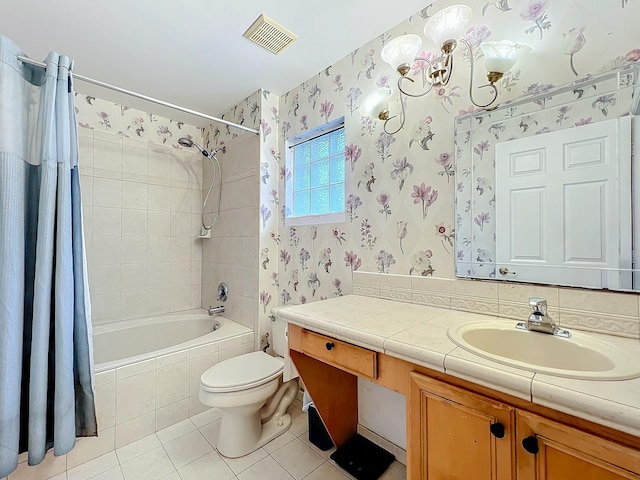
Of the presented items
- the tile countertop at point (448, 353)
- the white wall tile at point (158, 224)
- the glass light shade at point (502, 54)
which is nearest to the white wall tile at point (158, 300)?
the white wall tile at point (158, 224)

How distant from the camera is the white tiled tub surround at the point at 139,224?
7.23 feet

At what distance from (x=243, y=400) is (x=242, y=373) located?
0.15 m

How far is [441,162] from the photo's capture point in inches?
50.8

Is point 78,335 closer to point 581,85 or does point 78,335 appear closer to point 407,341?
point 407,341

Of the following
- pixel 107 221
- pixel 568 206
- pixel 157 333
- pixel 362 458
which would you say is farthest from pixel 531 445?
pixel 107 221

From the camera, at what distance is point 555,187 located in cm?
101

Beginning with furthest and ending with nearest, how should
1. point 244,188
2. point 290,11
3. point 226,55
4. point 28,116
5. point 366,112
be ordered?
point 244,188
point 226,55
point 366,112
point 290,11
point 28,116

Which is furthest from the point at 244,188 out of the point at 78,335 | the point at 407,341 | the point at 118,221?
the point at 407,341

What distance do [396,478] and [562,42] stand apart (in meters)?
1.92

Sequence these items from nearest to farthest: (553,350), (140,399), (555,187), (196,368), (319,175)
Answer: (553,350), (555,187), (140,399), (196,368), (319,175)

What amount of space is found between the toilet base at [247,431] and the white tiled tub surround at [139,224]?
1.42 m

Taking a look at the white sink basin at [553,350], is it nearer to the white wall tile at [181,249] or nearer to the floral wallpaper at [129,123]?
the white wall tile at [181,249]

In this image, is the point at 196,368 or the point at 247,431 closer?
the point at 247,431

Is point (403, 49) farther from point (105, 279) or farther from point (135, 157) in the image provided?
point (105, 279)
